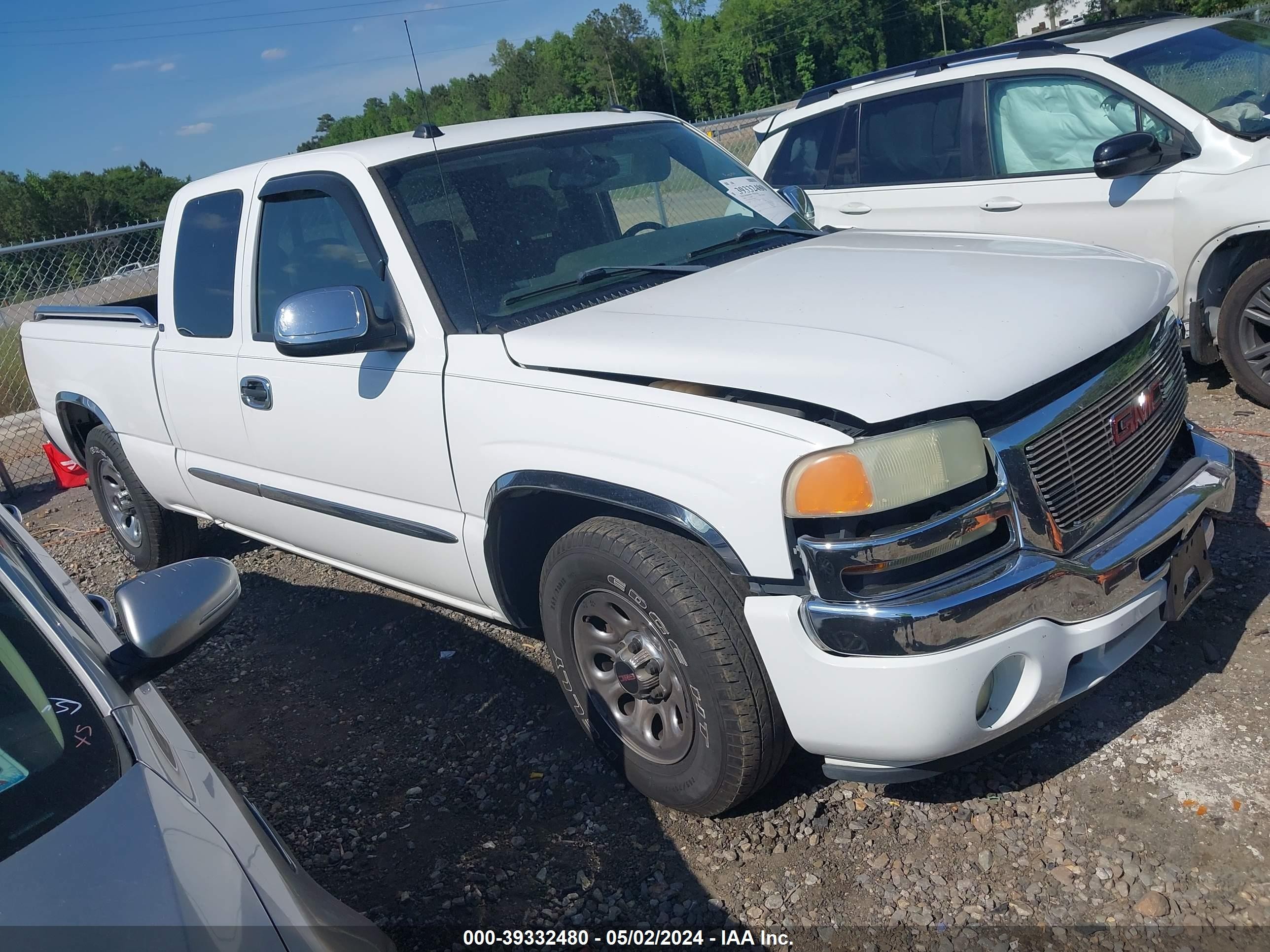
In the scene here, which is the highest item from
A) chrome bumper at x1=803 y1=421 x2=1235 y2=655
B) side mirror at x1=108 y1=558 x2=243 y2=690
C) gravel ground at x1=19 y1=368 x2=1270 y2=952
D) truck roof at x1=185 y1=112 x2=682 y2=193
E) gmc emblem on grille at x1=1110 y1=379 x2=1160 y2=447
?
truck roof at x1=185 y1=112 x2=682 y2=193

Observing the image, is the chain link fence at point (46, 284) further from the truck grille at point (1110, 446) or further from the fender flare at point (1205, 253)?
the truck grille at point (1110, 446)

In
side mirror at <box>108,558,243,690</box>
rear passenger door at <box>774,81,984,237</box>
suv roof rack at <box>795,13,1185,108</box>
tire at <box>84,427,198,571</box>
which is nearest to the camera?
side mirror at <box>108,558,243,690</box>

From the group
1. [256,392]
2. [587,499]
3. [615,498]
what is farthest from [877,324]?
[256,392]

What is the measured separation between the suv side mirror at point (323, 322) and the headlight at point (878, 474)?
1584 millimetres

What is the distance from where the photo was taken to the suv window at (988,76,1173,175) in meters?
5.43

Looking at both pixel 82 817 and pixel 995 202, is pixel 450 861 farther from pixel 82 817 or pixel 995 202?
pixel 995 202

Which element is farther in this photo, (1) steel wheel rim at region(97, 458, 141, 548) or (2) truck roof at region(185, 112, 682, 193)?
(1) steel wheel rim at region(97, 458, 141, 548)

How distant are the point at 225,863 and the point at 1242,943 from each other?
2.11 meters

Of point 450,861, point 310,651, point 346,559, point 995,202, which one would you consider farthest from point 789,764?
point 995,202

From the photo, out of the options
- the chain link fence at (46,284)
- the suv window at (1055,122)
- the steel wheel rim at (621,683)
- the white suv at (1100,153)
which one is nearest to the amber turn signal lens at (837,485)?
the steel wheel rim at (621,683)

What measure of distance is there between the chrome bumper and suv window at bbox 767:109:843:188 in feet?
14.5

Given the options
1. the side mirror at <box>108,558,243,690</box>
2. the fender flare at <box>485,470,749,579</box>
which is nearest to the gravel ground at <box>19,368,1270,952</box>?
the fender flare at <box>485,470,749,579</box>

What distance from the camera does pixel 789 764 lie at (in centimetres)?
320

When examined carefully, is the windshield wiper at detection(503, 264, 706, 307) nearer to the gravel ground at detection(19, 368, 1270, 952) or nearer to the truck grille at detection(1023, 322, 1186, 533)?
the truck grille at detection(1023, 322, 1186, 533)
